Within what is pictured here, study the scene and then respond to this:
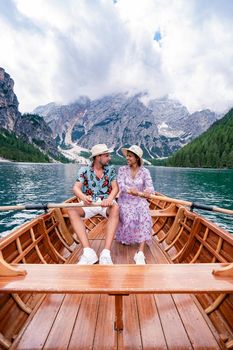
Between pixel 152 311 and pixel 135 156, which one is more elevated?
pixel 135 156

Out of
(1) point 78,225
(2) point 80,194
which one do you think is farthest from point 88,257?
(2) point 80,194

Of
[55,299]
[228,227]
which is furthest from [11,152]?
[55,299]

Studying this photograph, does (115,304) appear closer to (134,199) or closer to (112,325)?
(112,325)

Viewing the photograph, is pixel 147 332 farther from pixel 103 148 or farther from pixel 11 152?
pixel 11 152

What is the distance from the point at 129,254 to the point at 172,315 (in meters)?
2.84

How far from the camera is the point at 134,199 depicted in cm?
703

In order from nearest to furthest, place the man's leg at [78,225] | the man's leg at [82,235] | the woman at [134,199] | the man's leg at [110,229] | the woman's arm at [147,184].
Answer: the man's leg at [110,229] → the man's leg at [82,235] → the man's leg at [78,225] → the woman's arm at [147,184] → the woman at [134,199]

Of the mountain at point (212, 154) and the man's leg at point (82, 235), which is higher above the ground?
the mountain at point (212, 154)

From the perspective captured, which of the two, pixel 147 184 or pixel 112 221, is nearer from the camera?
pixel 112 221

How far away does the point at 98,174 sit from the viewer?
688cm

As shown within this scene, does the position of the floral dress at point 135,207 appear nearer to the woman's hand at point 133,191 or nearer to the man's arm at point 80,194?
the woman's hand at point 133,191

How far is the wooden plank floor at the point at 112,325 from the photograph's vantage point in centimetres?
395

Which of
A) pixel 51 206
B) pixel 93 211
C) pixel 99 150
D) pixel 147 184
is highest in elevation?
pixel 99 150

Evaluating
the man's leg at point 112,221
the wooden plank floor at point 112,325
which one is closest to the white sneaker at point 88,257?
the man's leg at point 112,221
